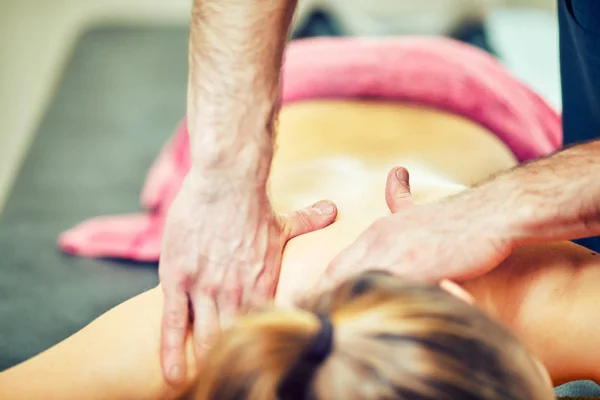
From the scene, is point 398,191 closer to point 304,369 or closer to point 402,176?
point 402,176

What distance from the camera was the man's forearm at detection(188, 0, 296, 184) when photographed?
0.99m

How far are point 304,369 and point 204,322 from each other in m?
0.31

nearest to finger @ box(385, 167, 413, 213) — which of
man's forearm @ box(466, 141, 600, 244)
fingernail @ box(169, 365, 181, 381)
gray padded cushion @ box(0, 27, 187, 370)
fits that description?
man's forearm @ box(466, 141, 600, 244)

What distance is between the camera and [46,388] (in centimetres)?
88

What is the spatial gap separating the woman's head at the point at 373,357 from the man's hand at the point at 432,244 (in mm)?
149

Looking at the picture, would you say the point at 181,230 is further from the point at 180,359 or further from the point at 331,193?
the point at 331,193

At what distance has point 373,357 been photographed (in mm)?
684

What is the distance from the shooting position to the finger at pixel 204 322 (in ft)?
3.15

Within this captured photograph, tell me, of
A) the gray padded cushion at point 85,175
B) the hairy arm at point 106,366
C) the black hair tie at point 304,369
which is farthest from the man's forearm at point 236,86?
the gray padded cushion at point 85,175

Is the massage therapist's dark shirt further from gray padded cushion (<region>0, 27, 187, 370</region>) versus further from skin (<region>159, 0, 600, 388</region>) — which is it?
gray padded cushion (<region>0, 27, 187, 370</region>)

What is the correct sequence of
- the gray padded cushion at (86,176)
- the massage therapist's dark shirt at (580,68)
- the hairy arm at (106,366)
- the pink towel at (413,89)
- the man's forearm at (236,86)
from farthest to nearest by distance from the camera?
the pink towel at (413,89), the gray padded cushion at (86,176), the massage therapist's dark shirt at (580,68), the man's forearm at (236,86), the hairy arm at (106,366)

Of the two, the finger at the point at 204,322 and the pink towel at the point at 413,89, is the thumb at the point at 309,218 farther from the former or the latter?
the pink towel at the point at 413,89

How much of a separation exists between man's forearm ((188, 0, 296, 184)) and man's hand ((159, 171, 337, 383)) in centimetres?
4

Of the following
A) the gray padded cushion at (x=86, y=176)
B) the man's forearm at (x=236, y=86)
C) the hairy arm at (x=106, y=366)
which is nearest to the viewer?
the hairy arm at (x=106, y=366)
